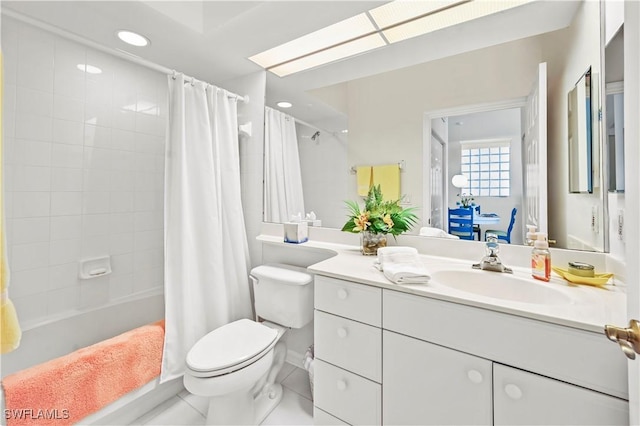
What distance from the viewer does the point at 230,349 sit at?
132cm

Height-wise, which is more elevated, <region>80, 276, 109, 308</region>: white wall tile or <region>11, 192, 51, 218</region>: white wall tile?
<region>11, 192, 51, 218</region>: white wall tile

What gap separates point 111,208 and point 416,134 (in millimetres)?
2199

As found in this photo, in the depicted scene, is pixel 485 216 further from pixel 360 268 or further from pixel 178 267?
pixel 178 267

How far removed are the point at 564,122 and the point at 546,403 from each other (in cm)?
111

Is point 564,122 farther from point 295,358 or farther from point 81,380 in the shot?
point 81,380

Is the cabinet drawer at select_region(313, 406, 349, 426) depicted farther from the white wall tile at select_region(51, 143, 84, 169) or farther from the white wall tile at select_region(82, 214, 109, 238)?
the white wall tile at select_region(51, 143, 84, 169)

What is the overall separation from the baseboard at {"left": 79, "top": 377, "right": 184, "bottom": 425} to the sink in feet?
5.17

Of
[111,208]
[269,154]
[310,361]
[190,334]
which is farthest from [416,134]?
[111,208]

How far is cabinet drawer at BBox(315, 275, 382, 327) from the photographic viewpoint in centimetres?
104

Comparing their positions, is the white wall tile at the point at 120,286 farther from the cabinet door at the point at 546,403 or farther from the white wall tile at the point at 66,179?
the cabinet door at the point at 546,403

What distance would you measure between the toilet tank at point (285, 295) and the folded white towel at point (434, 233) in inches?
26.8

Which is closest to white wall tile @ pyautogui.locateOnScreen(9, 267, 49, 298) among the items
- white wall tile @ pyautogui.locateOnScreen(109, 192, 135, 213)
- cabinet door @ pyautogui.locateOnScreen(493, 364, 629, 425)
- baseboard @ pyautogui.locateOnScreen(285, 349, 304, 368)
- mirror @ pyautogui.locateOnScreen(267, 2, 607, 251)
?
white wall tile @ pyautogui.locateOnScreen(109, 192, 135, 213)

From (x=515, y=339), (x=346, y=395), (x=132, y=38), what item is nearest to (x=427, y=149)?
(x=515, y=339)
